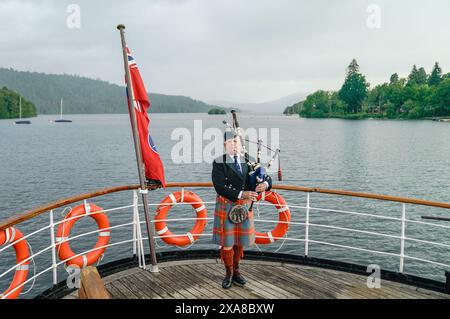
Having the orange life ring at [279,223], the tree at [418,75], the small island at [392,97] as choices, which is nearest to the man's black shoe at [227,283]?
the orange life ring at [279,223]

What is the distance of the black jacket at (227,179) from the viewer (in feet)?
12.7

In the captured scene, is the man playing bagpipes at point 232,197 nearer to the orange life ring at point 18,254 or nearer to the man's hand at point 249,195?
the man's hand at point 249,195

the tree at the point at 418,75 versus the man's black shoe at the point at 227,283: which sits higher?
the tree at the point at 418,75

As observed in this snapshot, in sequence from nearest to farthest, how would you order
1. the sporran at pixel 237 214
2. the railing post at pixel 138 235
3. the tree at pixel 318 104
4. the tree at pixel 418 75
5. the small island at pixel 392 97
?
1. the sporran at pixel 237 214
2. the railing post at pixel 138 235
3. the small island at pixel 392 97
4. the tree at pixel 418 75
5. the tree at pixel 318 104

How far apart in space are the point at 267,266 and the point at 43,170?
29.0 metres

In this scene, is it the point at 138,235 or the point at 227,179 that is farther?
the point at 138,235

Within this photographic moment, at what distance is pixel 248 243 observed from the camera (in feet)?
13.3

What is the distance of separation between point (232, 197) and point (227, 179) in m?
0.19

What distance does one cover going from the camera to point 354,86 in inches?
4400

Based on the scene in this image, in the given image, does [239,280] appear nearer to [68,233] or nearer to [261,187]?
[261,187]

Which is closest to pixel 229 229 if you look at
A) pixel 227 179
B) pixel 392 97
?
pixel 227 179
